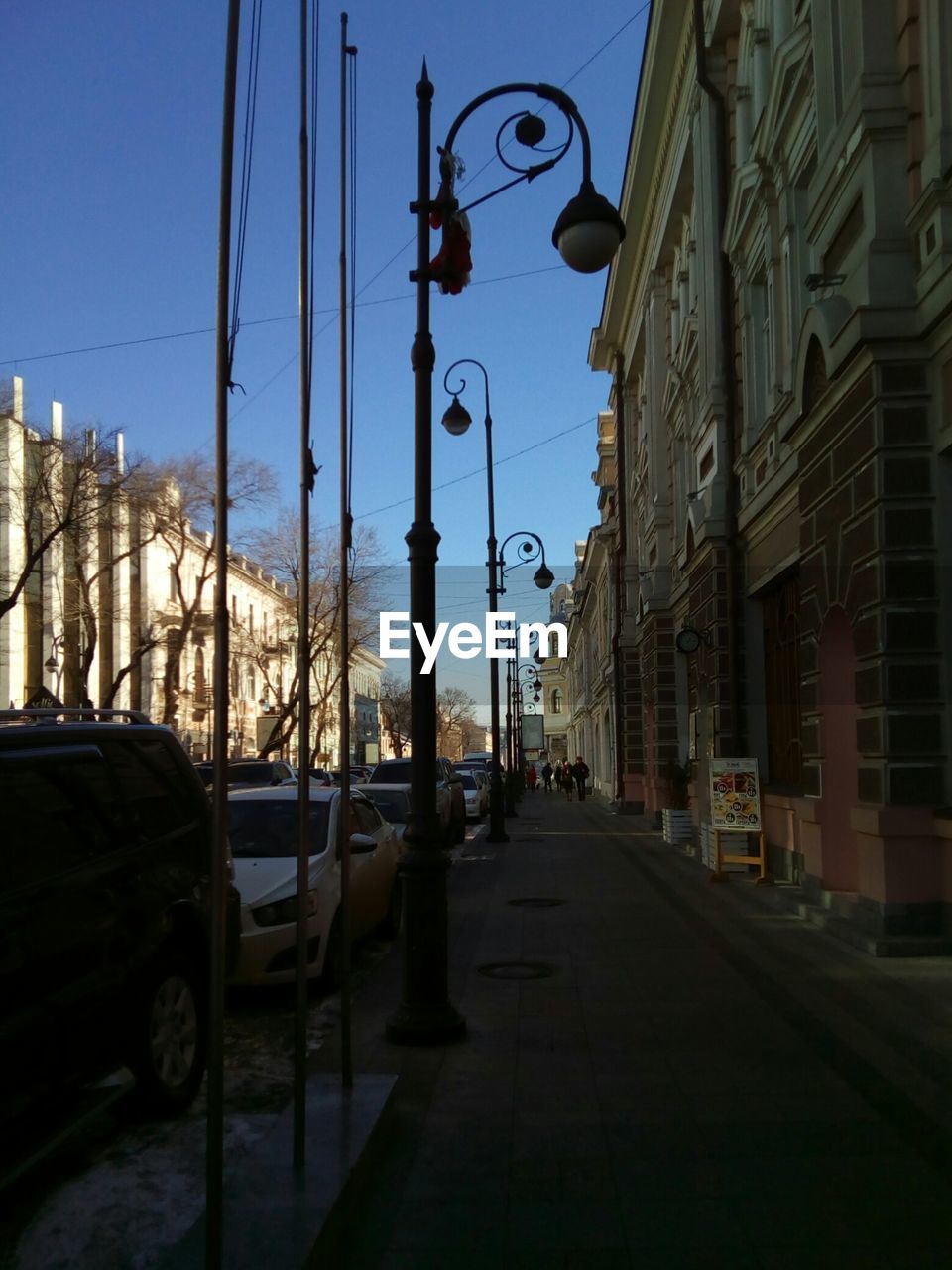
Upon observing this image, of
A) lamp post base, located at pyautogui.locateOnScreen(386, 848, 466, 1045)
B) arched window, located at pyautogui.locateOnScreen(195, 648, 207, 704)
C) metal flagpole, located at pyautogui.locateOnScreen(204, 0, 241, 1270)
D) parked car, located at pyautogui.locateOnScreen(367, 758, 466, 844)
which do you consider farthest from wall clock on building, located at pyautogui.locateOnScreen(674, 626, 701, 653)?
arched window, located at pyautogui.locateOnScreen(195, 648, 207, 704)

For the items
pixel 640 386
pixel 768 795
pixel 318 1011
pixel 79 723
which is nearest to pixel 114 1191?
Result: pixel 79 723

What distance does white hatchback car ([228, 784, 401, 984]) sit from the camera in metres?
8.68

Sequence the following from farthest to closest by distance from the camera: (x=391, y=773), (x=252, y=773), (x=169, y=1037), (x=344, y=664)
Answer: (x=252, y=773)
(x=391, y=773)
(x=169, y=1037)
(x=344, y=664)

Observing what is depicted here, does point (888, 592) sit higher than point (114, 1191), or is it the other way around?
point (888, 592)

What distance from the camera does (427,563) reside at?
792 centimetres

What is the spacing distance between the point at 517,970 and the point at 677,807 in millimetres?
12672

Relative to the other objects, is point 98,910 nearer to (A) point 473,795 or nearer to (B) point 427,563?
(B) point 427,563

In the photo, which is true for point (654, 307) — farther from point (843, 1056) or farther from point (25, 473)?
→ point (843, 1056)

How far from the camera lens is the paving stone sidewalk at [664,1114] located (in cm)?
444

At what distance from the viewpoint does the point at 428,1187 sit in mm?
4988

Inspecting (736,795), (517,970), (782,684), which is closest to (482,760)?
(782,684)

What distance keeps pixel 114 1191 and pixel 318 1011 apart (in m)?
3.90

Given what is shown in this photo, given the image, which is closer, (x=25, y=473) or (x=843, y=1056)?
(x=843, y=1056)

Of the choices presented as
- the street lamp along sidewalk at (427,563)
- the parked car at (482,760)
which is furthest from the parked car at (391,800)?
the parked car at (482,760)
